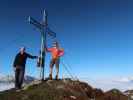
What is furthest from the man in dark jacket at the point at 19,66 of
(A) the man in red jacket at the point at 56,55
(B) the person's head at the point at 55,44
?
(B) the person's head at the point at 55,44

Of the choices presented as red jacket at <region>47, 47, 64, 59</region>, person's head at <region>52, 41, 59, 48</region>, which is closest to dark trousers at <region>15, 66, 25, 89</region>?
red jacket at <region>47, 47, 64, 59</region>

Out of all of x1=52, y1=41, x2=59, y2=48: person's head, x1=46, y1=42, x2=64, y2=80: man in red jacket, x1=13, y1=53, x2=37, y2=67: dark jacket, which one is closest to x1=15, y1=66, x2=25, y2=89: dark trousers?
x1=13, y1=53, x2=37, y2=67: dark jacket

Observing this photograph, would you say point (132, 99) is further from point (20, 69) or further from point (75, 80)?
point (20, 69)

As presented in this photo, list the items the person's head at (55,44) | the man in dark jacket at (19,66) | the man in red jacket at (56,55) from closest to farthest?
the man in dark jacket at (19,66) < the man in red jacket at (56,55) < the person's head at (55,44)

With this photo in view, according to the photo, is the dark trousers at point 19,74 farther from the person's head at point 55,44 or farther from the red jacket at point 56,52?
the person's head at point 55,44

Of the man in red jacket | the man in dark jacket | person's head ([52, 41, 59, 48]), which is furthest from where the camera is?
person's head ([52, 41, 59, 48])

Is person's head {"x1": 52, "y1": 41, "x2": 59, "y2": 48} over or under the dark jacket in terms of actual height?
over

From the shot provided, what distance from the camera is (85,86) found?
2720 cm

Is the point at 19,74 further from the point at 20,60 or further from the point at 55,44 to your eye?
the point at 55,44

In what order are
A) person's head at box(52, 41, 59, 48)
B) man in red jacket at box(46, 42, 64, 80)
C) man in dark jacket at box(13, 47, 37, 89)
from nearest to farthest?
man in dark jacket at box(13, 47, 37, 89) < man in red jacket at box(46, 42, 64, 80) < person's head at box(52, 41, 59, 48)

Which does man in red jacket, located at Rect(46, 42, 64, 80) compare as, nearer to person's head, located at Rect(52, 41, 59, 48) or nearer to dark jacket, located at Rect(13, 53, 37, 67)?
person's head, located at Rect(52, 41, 59, 48)

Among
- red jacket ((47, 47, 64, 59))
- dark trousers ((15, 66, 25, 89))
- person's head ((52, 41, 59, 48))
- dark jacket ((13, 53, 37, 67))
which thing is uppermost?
person's head ((52, 41, 59, 48))

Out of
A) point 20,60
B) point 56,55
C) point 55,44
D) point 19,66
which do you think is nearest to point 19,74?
point 19,66

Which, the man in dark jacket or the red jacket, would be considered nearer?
the man in dark jacket
